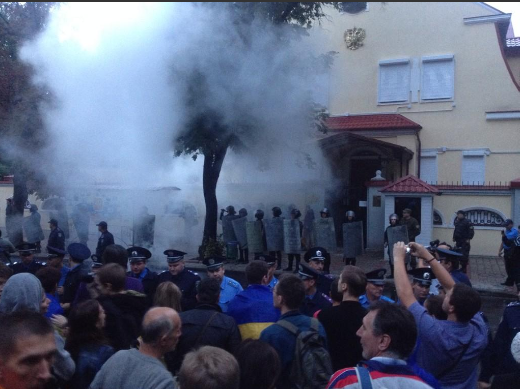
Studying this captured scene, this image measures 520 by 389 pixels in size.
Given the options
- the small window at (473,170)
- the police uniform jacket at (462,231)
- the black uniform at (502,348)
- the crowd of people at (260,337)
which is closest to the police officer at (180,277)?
the crowd of people at (260,337)

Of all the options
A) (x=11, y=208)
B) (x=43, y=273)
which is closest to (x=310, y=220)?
(x=11, y=208)

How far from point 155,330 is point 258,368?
20.2 inches

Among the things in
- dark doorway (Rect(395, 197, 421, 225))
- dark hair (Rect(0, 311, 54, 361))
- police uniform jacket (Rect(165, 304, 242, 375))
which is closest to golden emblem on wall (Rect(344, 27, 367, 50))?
dark doorway (Rect(395, 197, 421, 225))

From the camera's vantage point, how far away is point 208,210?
500 inches

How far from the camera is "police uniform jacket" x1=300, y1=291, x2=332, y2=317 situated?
3679mm

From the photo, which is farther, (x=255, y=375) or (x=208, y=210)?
(x=208, y=210)

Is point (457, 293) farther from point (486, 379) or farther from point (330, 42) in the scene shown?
point (330, 42)

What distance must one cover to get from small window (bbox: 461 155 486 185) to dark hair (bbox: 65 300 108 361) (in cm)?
1429

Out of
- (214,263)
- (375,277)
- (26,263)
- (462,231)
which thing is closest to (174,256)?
(214,263)

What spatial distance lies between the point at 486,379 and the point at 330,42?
14959 mm

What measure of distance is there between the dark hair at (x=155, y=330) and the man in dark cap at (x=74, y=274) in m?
2.00

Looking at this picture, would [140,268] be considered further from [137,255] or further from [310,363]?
[310,363]

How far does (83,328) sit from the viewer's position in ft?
8.47

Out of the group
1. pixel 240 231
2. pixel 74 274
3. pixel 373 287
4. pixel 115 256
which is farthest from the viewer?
pixel 240 231
